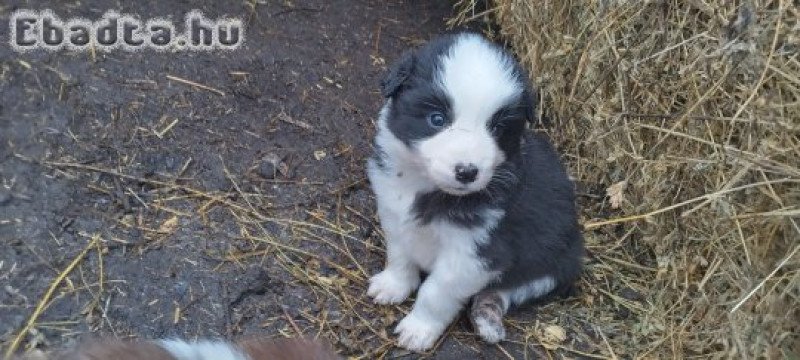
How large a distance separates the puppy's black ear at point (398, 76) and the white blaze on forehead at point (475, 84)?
166 millimetres

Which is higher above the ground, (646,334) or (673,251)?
(673,251)

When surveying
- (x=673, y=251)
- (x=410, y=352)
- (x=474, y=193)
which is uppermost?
(x=474, y=193)

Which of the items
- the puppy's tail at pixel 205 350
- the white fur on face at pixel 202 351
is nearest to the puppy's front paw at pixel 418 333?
the puppy's tail at pixel 205 350

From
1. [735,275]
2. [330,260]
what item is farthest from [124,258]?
[735,275]

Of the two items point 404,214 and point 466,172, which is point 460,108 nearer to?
point 466,172

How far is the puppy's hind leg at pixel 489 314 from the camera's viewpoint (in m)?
4.07

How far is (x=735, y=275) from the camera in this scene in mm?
3967

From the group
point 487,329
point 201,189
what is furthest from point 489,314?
point 201,189

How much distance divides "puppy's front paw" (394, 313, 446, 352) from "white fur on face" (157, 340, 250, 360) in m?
1.79

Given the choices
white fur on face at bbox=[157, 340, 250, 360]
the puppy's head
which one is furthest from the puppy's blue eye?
white fur on face at bbox=[157, 340, 250, 360]

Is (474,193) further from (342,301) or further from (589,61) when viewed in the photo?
(589,61)

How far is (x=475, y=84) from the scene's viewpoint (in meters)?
3.36

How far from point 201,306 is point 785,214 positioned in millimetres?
2327

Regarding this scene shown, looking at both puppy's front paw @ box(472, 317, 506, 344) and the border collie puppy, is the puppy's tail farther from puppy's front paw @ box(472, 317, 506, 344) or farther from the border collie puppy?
puppy's front paw @ box(472, 317, 506, 344)
